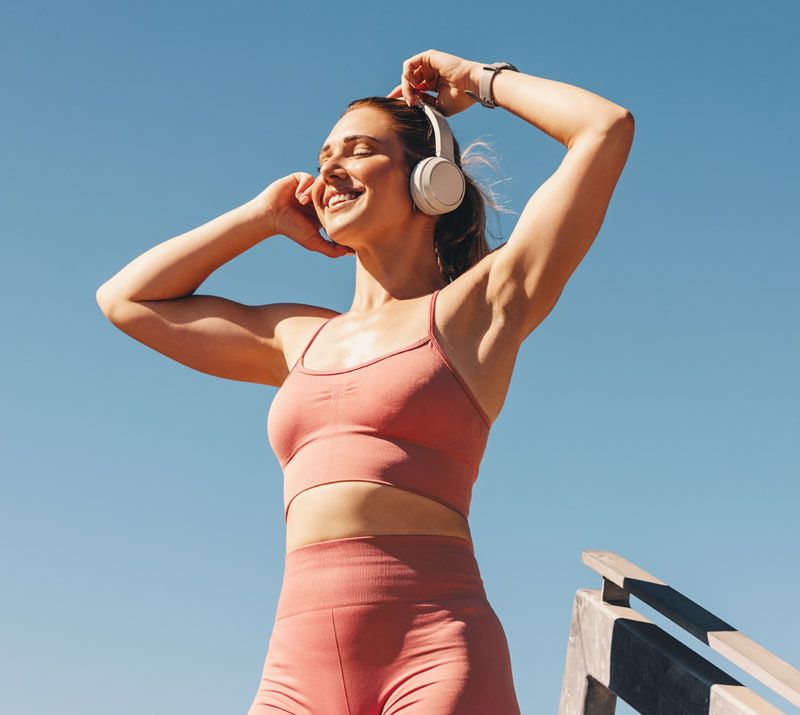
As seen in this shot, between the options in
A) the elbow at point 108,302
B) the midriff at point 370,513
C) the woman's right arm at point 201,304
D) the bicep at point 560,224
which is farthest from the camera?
the elbow at point 108,302

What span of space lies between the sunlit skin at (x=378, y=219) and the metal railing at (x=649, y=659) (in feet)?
3.21

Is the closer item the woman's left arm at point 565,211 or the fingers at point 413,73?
the woman's left arm at point 565,211

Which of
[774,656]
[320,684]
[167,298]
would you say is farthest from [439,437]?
[167,298]

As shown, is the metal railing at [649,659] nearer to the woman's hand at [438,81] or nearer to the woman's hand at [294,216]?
the woman's hand at [294,216]

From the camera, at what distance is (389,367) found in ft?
9.15

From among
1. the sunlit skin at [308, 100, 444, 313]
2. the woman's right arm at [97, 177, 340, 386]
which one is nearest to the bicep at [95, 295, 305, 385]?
the woman's right arm at [97, 177, 340, 386]

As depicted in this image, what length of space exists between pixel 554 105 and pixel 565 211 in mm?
360

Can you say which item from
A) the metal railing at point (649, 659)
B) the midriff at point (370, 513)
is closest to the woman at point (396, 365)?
the midriff at point (370, 513)

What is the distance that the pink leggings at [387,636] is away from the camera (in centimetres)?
253

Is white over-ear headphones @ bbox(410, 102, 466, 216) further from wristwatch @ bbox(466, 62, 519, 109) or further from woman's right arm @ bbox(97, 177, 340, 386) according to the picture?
woman's right arm @ bbox(97, 177, 340, 386)

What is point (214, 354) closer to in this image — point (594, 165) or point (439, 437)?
point (439, 437)

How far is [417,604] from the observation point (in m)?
2.60

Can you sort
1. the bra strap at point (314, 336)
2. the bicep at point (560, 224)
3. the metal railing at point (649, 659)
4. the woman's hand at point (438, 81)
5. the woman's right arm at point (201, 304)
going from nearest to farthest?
the metal railing at point (649, 659)
the bicep at point (560, 224)
the bra strap at point (314, 336)
the woman's hand at point (438, 81)
the woman's right arm at point (201, 304)

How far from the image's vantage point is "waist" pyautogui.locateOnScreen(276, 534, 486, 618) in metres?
2.61
